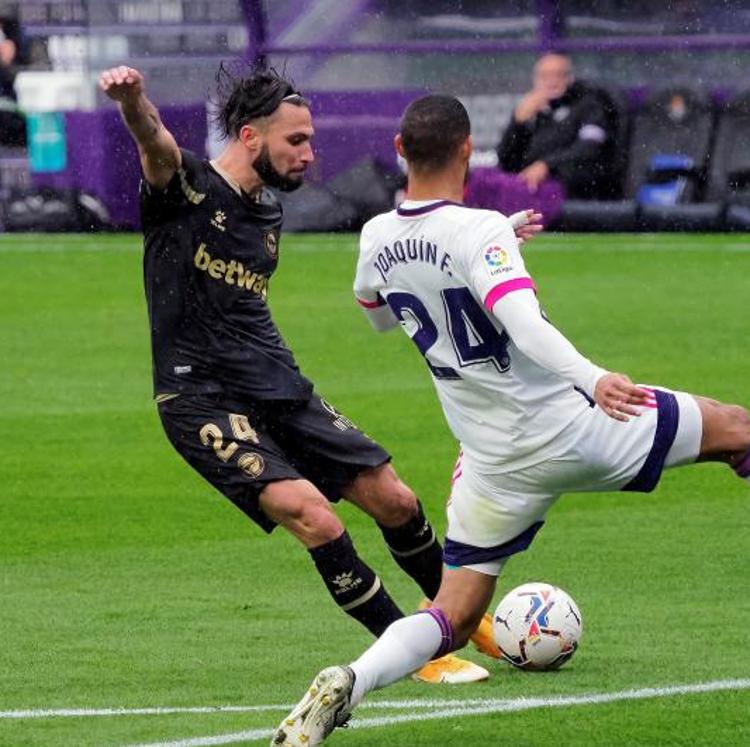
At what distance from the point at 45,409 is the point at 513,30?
1309 centimetres

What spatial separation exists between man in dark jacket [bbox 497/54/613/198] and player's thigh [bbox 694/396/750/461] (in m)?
18.1

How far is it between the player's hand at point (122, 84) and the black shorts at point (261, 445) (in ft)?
3.70

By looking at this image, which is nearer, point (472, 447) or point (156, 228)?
point (472, 447)

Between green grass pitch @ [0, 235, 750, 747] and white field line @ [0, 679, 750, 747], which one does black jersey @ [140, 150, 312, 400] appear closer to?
green grass pitch @ [0, 235, 750, 747]

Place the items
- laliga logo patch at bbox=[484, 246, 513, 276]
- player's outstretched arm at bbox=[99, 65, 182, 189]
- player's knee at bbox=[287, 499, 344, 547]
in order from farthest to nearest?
player's knee at bbox=[287, 499, 344, 547] < player's outstretched arm at bbox=[99, 65, 182, 189] < laliga logo patch at bbox=[484, 246, 513, 276]

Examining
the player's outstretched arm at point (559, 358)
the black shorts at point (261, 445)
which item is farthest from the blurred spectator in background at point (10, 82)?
the player's outstretched arm at point (559, 358)

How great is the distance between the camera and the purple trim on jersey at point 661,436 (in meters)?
6.52

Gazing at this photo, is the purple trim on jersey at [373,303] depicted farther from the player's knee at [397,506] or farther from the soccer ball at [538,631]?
the soccer ball at [538,631]

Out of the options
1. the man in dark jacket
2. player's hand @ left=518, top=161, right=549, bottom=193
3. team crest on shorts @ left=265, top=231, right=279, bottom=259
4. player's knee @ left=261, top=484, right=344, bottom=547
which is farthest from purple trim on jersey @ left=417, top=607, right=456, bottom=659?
the man in dark jacket

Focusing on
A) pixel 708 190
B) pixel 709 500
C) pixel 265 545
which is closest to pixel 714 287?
pixel 708 190

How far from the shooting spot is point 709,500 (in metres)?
11.1

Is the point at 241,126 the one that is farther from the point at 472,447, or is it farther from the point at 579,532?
the point at 579,532

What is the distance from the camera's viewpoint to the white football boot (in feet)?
19.3

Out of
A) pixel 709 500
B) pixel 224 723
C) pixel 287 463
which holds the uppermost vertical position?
pixel 287 463
